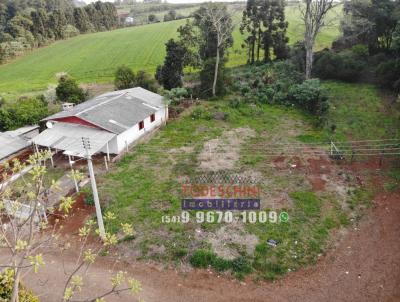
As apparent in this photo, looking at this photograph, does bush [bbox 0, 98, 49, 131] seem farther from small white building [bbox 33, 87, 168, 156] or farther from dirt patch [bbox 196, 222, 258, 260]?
dirt patch [bbox 196, 222, 258, 260]

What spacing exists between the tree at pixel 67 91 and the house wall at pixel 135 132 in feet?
33.6

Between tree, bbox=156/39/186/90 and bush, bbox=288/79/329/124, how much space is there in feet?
37.5

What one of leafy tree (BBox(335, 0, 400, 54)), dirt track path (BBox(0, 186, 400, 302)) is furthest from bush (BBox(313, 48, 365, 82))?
dirt track path (BBox(0, 186, 400, 302))

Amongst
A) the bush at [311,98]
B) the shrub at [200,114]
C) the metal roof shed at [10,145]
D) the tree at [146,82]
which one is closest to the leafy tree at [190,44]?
the tree at [146,82]

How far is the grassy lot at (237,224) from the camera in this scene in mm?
12977

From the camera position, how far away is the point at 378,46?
37.3 m

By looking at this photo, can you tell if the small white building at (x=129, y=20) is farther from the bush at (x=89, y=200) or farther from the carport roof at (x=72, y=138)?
the bush at (x=89, y=200)

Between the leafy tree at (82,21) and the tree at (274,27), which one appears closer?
the tree at (274,27)

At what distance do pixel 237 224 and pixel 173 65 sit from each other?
2268cm

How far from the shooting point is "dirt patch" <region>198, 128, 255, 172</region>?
19.5 meters

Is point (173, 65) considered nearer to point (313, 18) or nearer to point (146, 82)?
point (146, 82)

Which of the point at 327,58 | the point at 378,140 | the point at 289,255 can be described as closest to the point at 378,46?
the point at 327,58

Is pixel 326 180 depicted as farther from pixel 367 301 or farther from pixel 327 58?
pixel 327 58

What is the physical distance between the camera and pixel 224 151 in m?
21.3
